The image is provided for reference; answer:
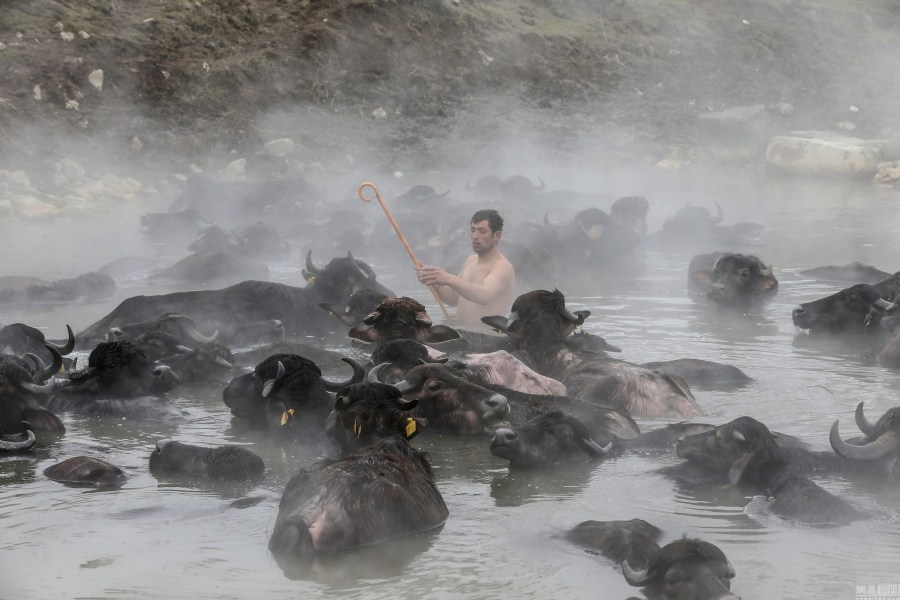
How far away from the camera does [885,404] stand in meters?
8.47

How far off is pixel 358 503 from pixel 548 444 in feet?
5.69

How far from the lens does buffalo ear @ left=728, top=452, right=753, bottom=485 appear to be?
21.1 ft

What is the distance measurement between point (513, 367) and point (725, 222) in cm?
1216

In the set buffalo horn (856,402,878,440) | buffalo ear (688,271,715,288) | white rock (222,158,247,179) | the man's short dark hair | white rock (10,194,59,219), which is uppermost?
white rock (222,158,247,179)

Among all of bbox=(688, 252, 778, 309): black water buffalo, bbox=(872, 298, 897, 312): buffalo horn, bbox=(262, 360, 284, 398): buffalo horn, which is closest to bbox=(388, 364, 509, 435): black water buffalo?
bbox=(262, 360, 284, 398): buffalo horn

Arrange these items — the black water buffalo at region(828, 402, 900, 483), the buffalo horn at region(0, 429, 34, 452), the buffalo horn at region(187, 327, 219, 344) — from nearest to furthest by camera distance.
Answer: the black water buffalo at region(828, 402, 900, 483) → the buffalo horn at region(0, 429, 34, 452) → the buffalo horn at region(187, 327, 219, 344)

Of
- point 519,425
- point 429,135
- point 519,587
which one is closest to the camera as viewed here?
point 519,587

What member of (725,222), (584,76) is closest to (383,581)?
(725,222)

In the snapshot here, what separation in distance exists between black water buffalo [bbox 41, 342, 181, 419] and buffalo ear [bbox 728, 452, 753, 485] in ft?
12.3

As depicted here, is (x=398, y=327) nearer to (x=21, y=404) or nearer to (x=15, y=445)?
(x=21, y=404)

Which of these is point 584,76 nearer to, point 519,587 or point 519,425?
point 519,425

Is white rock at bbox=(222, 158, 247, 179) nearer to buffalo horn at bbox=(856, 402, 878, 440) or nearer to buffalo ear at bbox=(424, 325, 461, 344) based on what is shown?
buffalo ear at bbox=(424, 325, 461, 344)

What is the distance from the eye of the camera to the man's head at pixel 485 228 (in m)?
11.3

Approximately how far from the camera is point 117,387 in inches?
328
